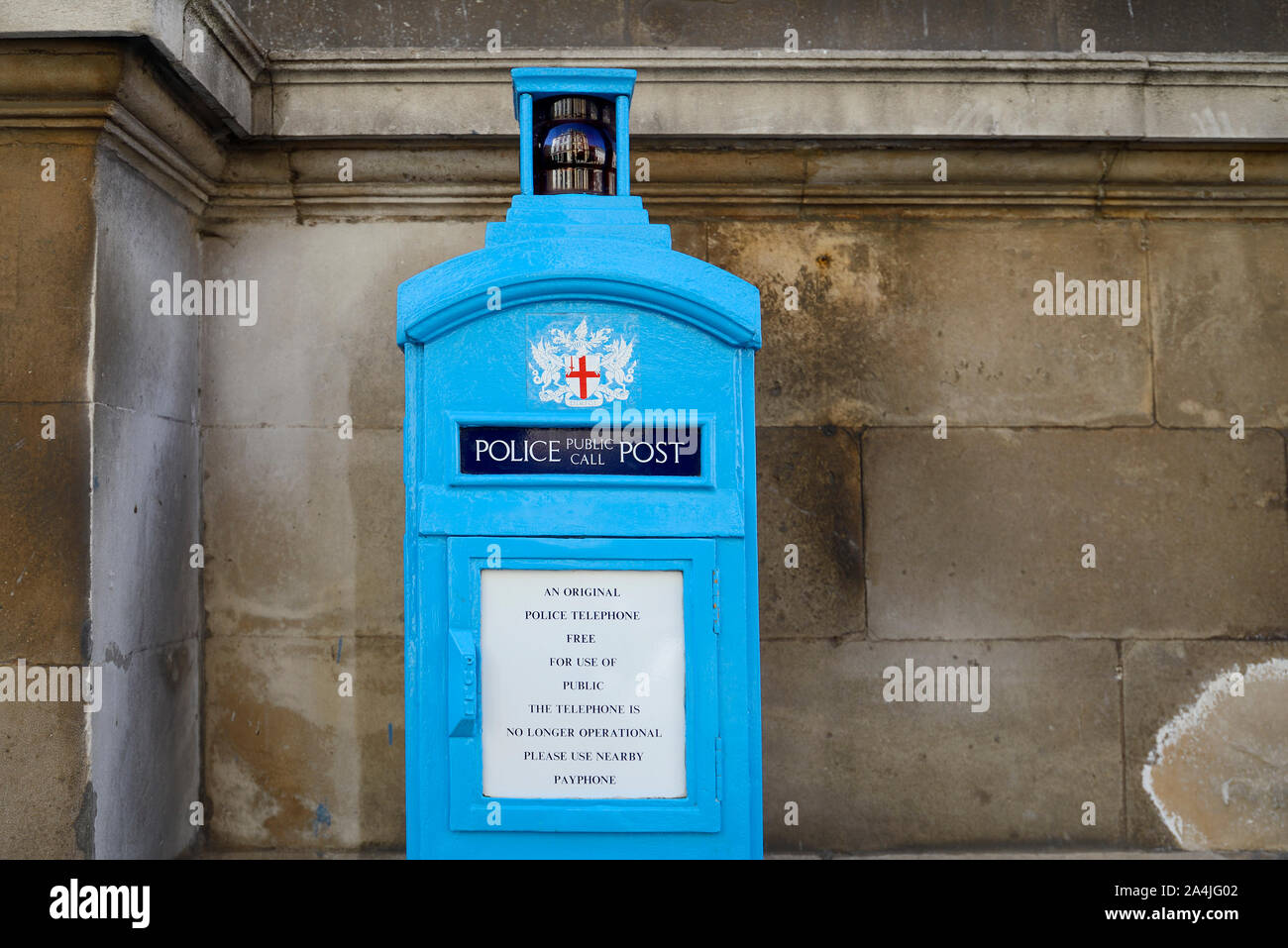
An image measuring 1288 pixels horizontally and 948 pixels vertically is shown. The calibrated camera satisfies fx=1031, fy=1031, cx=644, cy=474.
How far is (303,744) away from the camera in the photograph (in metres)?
4.04

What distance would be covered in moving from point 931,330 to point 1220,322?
1.18 metres

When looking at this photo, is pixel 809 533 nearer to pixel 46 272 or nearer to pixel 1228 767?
pixel 1228 767

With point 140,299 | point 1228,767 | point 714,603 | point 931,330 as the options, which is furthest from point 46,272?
point 1228,767

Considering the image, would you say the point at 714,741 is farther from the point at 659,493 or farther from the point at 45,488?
the point at 45,488

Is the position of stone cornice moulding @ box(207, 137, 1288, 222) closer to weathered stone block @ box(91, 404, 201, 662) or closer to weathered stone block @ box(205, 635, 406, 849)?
weathered stone block @ box(91, 404, 201, 662)

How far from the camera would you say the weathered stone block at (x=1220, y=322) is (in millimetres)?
4184

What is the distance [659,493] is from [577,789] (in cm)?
77

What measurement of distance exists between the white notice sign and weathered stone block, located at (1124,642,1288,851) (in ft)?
8.00

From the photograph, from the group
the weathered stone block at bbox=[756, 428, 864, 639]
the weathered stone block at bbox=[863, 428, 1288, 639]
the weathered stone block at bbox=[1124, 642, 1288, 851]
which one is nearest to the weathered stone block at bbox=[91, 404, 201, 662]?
the weathered stone block at bbox=[756, 428, 864, 639]

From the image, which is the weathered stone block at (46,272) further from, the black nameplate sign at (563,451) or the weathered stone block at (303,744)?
the black nameplate sign at (563,451)

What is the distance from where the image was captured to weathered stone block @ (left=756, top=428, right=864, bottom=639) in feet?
13.4

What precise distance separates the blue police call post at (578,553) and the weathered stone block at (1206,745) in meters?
2.33

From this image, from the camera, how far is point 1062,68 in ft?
13.1

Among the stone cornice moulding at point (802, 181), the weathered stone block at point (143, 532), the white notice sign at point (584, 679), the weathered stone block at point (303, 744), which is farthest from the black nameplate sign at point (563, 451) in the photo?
the stone cornice moulding at point (802, 181)
